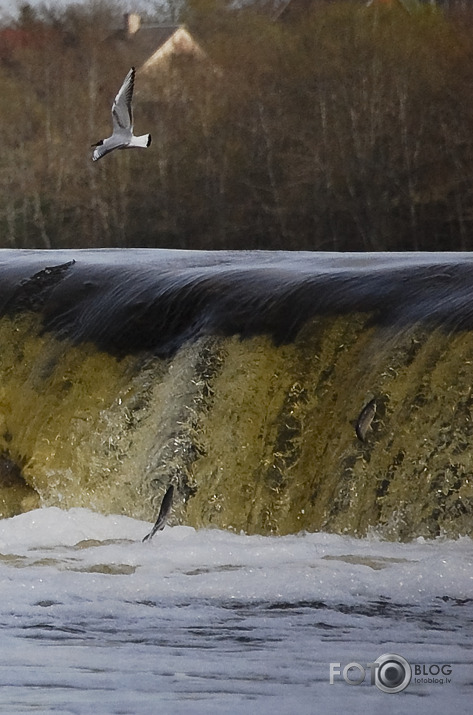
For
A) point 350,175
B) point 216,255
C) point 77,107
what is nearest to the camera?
point 216,255

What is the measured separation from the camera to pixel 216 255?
10.3 metres

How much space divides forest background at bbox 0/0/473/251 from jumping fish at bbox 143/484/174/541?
41.5 feet

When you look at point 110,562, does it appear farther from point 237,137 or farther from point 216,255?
point 237,137

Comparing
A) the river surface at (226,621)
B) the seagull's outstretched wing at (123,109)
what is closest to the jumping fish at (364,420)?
the river surface at (226,621)

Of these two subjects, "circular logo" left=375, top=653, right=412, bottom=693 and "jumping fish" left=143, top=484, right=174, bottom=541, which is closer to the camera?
"circular logo" left=375, top=653, right=412, bottom=693

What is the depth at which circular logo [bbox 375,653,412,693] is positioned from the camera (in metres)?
5.00

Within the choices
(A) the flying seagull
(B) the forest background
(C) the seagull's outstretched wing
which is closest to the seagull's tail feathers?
(A) the flying seagull

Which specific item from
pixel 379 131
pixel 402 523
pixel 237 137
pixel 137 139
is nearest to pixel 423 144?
pixel 379 131

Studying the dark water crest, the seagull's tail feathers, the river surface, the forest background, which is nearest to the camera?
the river surface

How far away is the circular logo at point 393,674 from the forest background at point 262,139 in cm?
1425

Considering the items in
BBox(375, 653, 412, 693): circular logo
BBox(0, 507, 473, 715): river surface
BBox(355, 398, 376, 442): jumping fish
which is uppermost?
BBox(355, 398, 376, 442): jumping fish

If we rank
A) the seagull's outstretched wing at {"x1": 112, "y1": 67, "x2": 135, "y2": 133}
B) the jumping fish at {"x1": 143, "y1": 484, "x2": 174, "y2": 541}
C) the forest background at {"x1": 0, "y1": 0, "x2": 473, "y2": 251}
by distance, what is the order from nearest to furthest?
the jumping fish at {"x1": 143, "y1": 484, "x2": 174, "y2": 541} → the seagull's outstretched wing at {"x1": 112, "y1": 67, "x2": 135, "y2": 133} → the forest background at {"x1": 0, "y1": 0, "x2": 473, "y2": 251}

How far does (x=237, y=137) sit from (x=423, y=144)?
2796 millimetres

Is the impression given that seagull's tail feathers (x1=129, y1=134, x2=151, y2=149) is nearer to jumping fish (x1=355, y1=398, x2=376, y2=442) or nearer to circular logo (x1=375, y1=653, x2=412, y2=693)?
jumping fish (x1=355, y1=398, x2=376, y2=442)
